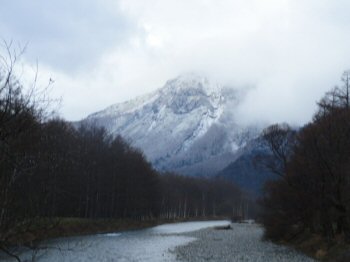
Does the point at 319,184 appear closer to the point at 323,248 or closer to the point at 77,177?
the point at 323,248

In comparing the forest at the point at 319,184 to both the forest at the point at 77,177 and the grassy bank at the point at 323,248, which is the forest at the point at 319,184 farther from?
the forest at the point at 77,177

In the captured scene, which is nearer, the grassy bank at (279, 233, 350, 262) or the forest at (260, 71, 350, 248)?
the grassy bank at (279, 233, 350, 262)

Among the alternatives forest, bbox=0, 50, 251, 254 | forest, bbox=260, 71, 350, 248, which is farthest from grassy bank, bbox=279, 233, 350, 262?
forest, bbox=0, 50, 251, 254

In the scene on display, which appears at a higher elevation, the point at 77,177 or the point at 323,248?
the point at 77,177

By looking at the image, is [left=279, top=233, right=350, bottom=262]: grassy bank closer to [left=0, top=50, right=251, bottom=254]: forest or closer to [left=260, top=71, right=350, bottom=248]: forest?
[left=260, top=71, right=350, bottom=248]: forest

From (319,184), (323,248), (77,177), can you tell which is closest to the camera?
(323,248)

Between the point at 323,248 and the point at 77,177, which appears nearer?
the point at 323,248

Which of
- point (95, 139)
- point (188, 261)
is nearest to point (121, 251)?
point (188, 261)

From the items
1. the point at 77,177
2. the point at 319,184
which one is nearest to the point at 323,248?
the point at 319,184

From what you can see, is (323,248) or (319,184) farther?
(319,184)

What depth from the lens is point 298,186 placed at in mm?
48500

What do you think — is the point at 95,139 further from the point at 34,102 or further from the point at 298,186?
the point at 34,102

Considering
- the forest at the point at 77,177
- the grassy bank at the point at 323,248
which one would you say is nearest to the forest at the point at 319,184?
the grassy bank at the point at 323,248

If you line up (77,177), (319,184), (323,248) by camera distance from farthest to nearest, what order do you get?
(77,177) → (319,184) → (323,248)
